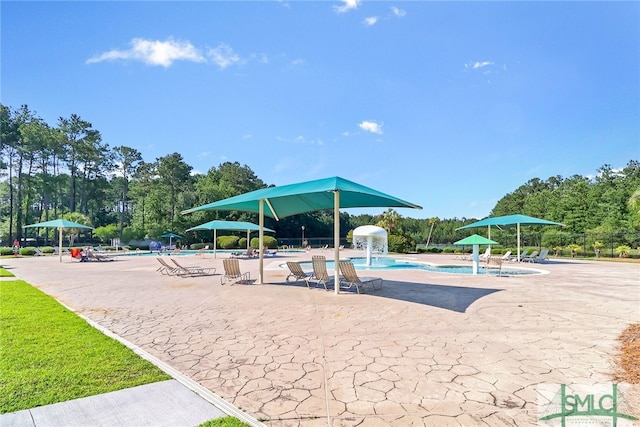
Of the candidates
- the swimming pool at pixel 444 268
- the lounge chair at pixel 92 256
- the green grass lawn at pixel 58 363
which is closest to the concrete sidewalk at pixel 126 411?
the green grass lawn at pixel 58 363

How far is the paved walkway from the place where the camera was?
3.14 meters

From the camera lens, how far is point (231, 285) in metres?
10.6

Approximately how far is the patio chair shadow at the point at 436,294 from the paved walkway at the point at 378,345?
5 centimetres

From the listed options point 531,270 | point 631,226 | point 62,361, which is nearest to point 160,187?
point 531,270

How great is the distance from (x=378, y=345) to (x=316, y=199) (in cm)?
661

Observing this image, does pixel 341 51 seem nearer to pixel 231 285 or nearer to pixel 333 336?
pixel 231 285

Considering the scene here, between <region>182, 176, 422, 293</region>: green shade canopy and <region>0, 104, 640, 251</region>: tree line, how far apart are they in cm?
2146

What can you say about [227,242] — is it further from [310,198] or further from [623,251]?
[623,251]

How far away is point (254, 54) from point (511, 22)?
851cm

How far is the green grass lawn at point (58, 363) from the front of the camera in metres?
3.19

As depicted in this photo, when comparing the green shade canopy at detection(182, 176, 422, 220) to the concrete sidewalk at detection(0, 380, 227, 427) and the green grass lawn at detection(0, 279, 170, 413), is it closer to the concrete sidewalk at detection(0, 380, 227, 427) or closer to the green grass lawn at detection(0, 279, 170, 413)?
the green grass lawn at detection(0, 279, 170, 413)

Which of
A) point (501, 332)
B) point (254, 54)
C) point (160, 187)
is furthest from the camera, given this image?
point (160, 187)

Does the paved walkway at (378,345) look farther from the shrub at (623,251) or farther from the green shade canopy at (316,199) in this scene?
the shrub at (623,251)

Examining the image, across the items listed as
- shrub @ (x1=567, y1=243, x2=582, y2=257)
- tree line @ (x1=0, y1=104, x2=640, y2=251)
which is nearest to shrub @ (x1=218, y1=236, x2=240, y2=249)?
tree line @ (x1=0, y1=104, x2=640, y2=251)
